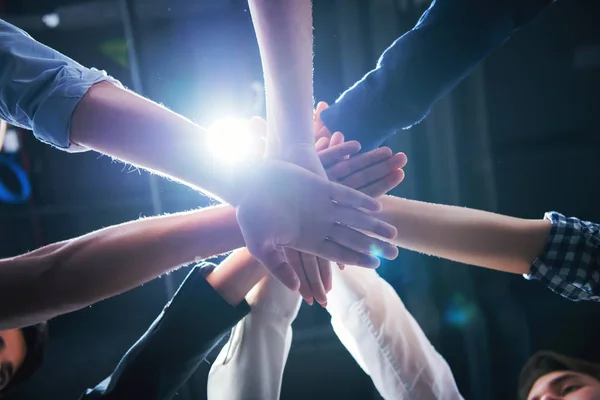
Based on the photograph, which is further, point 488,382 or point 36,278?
point 488,382

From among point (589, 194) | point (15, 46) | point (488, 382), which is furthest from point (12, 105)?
point (589, 194)

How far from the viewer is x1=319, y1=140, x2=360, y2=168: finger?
0.72m

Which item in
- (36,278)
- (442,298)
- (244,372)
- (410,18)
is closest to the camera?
(36,278)

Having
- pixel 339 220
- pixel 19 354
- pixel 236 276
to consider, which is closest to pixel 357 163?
pixel 339 220

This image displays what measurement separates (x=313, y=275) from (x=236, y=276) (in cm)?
12

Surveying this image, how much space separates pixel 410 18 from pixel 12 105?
39.6 inches

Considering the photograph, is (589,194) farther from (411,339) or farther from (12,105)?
(12,105)

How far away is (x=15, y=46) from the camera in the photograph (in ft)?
1.94

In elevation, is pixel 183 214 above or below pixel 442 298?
above

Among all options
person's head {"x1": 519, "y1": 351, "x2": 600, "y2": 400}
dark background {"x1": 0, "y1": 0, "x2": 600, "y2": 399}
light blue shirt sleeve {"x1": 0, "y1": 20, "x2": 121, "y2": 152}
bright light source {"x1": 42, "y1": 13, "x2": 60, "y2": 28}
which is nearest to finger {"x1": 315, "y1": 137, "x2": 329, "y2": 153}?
light blue shirt sleeve {"x1": 0, "y1": 20, "x2": 121, "y2": 152}

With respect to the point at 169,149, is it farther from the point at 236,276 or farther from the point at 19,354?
the point at 19,354

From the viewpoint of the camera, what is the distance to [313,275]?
0.69 meters

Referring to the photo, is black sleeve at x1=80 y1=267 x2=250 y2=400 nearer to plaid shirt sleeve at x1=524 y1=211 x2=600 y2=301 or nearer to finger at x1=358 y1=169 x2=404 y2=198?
finger at x1=358 y1=169 x2=404 y2=198

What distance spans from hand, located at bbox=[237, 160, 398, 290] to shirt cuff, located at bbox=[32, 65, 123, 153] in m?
0.24
